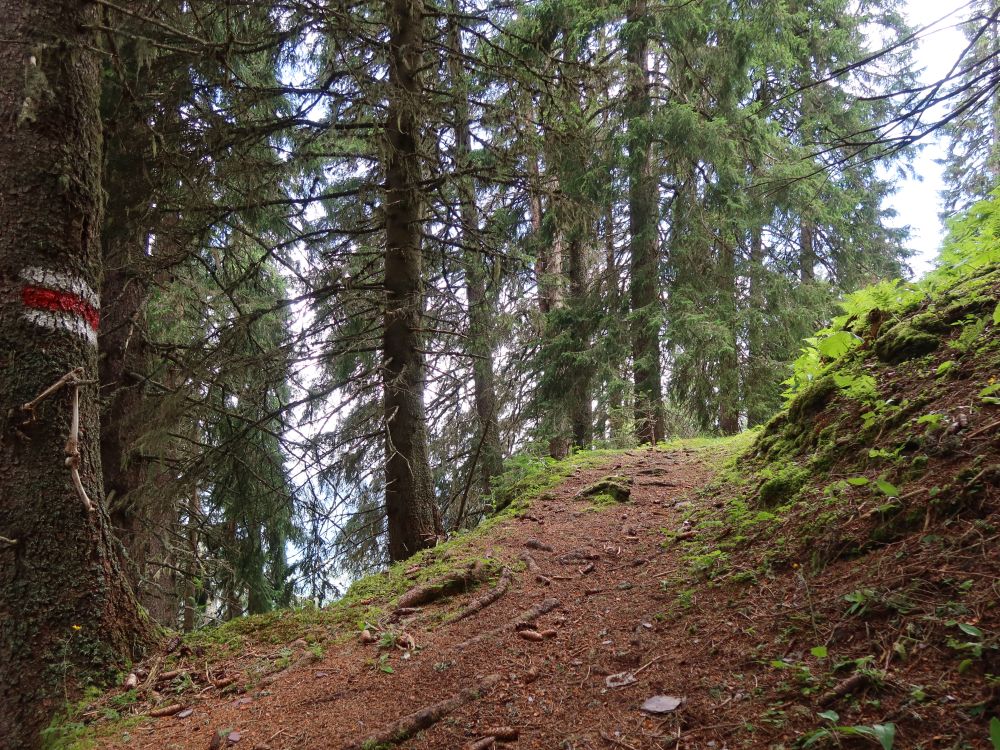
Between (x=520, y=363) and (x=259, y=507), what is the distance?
246 inches

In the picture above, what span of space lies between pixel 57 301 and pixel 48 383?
520 millimetres

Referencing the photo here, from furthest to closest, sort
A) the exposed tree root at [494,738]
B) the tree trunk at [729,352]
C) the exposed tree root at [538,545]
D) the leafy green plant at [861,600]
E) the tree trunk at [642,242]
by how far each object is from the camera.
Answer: the tree trunk at [642,242] < the tree trunk at [729,352] < the exposed tree root at [538,545] < the exposed tree root at [494,738] < the leafy green plant at [861,600]

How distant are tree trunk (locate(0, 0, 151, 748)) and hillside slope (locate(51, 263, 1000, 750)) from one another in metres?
0.38

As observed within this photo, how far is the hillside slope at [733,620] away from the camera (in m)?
2.07

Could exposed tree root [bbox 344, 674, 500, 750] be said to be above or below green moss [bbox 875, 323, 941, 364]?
below

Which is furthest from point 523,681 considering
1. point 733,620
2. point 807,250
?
point 807,250

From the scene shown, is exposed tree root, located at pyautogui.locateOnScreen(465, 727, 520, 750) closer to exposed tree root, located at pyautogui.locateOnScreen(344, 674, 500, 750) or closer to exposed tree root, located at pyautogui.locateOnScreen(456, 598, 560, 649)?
exposed tree root, located at pyautogui.locateOnScreen(344, 674, 500, 750)

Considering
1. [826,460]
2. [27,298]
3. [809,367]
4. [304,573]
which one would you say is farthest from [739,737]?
[304,573]

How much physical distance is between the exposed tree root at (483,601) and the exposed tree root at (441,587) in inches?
9.4

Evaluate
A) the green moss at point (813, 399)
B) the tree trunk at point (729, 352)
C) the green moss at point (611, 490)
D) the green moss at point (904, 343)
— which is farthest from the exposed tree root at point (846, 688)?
the tree trunk at point (729, 352)

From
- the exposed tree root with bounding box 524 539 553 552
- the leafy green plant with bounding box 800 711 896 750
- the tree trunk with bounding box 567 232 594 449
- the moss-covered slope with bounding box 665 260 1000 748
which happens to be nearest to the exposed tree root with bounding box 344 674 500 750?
the moss-covered slope with bounding box 665 260 1000 748

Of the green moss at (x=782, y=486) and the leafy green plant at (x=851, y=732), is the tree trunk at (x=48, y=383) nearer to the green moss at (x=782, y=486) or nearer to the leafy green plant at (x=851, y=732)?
the leafy green plant at (x=851, y=732)

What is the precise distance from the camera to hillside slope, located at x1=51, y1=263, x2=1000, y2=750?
2066 millimetres

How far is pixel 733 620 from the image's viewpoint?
2.85 meters
